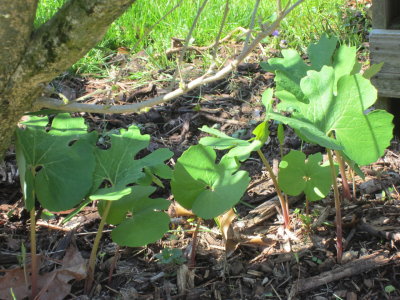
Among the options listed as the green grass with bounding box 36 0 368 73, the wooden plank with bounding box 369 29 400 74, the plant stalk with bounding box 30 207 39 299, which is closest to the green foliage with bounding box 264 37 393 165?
the plant stalk with bounding box 30 207 39 299

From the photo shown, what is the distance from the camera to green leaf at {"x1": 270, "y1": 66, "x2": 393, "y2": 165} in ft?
5.74

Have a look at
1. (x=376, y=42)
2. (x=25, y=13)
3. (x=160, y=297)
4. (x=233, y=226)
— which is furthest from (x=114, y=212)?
(x=376, y=42)

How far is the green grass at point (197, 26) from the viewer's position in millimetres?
3471

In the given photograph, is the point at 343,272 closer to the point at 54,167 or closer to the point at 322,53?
the point at 322,53

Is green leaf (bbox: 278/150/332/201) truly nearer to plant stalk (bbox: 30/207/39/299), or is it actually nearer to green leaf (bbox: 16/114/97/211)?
green leaf (bbox: 16/114/97/211)

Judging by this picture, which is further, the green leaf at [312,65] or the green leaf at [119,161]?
the green leaf at [312,65]

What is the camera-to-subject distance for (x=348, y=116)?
5.83 ft

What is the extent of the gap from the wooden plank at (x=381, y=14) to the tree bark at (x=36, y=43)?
4.71 ft

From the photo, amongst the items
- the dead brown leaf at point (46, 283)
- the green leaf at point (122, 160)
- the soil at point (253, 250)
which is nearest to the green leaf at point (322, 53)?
the soil at point (253, 250)

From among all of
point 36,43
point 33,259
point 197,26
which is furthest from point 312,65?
point 197,26

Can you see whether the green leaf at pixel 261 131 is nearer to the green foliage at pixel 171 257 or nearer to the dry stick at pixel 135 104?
the dry stick at pixel 135 104

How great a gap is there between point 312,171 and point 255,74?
4.55 ft

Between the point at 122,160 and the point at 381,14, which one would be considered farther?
the point at 381,14

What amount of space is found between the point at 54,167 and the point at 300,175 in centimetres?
80
